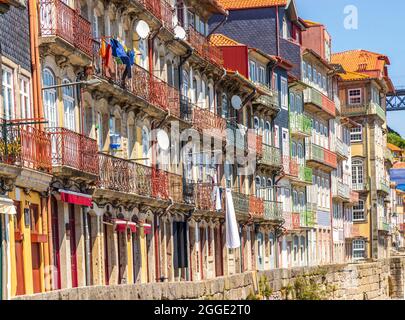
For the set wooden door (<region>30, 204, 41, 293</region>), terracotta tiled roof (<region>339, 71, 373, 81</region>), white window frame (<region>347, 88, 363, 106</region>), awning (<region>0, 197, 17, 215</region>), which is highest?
terracotta tiled roof (<region>339, 71, 373, 81</region>)

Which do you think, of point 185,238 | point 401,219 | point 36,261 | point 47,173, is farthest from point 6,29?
point 401,219

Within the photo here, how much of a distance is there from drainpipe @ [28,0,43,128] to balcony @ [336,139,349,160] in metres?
53.7

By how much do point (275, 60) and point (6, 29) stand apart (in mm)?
33700

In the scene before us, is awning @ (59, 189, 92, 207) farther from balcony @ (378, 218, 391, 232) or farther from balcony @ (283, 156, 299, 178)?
balcony @ (378, 218, 391, 232)

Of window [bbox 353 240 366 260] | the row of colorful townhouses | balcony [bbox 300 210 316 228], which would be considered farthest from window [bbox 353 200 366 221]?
balcony [bbox 300 210 316 228]

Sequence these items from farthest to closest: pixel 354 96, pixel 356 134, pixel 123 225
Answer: pixel 354 96, pixel 356 134, pixel 123 225

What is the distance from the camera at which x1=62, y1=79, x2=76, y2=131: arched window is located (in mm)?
32062

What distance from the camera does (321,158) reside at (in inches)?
2894

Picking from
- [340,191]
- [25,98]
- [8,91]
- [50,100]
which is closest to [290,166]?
[340,191]

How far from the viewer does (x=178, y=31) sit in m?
45.4

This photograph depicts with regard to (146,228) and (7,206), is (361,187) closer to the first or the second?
(146,228)

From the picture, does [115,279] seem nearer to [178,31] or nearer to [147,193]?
[147,193]

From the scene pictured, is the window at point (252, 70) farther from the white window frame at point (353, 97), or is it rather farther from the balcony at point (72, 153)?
the white window frame at point (353, 97)

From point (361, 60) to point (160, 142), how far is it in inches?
2380
